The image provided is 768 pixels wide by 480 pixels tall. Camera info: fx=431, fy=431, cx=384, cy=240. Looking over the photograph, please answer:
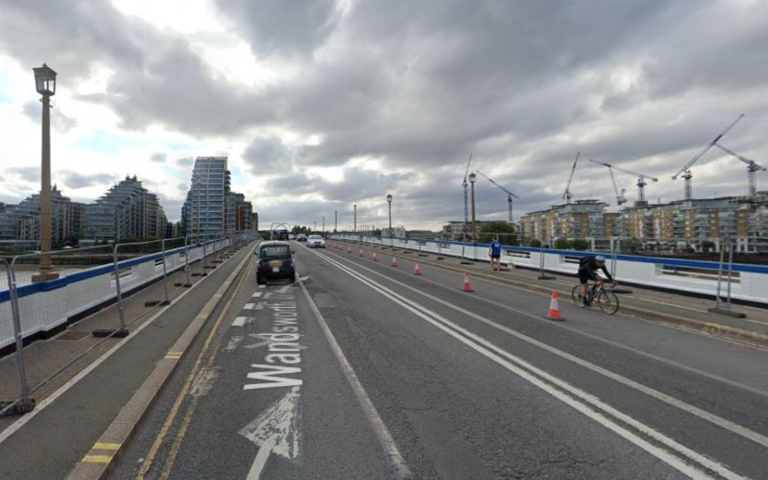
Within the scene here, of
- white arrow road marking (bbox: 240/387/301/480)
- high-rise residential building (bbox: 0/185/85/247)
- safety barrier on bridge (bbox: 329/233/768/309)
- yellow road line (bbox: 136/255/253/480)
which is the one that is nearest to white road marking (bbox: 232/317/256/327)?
yellow road line (bbox: 136/255/253/480)

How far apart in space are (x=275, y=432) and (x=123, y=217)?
23400 mm

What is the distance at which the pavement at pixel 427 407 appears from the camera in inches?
140

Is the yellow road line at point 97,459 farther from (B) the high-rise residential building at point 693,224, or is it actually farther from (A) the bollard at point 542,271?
(A) the bollard at point 542,271

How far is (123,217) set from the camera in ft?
76.5

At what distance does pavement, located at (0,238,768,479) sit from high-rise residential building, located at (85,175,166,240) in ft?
39.1

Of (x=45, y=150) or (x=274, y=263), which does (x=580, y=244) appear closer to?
(x=274, y=263)

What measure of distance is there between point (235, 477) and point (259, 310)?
8.07 m

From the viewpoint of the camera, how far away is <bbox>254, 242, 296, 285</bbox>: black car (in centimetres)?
1691

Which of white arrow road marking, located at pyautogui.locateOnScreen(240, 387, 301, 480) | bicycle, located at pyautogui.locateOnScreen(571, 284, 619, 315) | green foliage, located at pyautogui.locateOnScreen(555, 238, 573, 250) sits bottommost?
white arrow road marking, located at pyautogui.locateOnScreen(240, 387, 301, 480)

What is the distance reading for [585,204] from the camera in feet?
275

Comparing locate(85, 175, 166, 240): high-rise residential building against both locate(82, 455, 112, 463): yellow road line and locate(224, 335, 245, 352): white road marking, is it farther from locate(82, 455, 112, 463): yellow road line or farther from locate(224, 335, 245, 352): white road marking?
locate(82, 455, 112, 463): yellow road line

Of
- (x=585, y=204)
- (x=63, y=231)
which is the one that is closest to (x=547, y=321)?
(x=63, y=231)

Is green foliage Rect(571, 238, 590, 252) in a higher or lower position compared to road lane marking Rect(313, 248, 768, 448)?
higher

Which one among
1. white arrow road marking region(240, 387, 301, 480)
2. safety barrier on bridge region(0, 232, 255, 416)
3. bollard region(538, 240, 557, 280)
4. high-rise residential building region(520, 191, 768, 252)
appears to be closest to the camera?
white arrow road marking region(240, 387, 301, 480)
